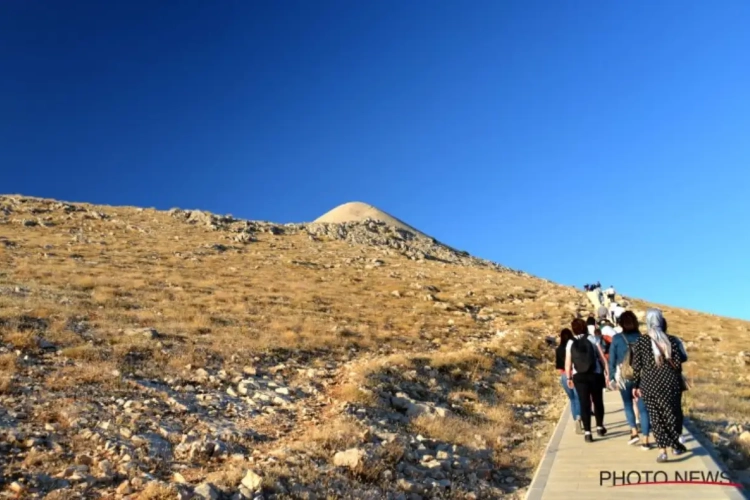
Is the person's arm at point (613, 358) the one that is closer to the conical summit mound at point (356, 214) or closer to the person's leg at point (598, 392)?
the person's leg at point (598, 392)

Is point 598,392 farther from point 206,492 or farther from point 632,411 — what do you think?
point 206,492

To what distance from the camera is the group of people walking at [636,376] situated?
779 centimetres

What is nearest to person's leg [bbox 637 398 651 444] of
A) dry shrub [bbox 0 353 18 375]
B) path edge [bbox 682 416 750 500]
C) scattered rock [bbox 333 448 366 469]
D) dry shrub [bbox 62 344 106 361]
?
path edge [bbox 682 416 750 500]

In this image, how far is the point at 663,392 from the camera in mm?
7801

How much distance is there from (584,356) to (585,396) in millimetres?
650

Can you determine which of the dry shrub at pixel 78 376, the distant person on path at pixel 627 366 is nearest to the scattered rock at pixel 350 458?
the distant person on path at pixel 627 366

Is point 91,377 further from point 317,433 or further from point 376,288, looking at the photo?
point 376,288

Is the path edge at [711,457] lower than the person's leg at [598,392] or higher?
lower

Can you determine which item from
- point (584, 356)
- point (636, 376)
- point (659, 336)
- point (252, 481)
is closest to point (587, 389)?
point (584, 356)

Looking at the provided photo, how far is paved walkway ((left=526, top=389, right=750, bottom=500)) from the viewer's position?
6.77m

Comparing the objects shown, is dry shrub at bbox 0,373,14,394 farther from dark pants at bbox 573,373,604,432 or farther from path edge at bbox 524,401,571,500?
dark pants at bbox 573,373,604,432

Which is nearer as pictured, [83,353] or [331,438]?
[331,438]

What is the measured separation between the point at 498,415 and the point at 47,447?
27.1ft

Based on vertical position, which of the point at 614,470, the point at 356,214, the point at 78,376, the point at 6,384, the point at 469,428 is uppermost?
the point at 356,214
